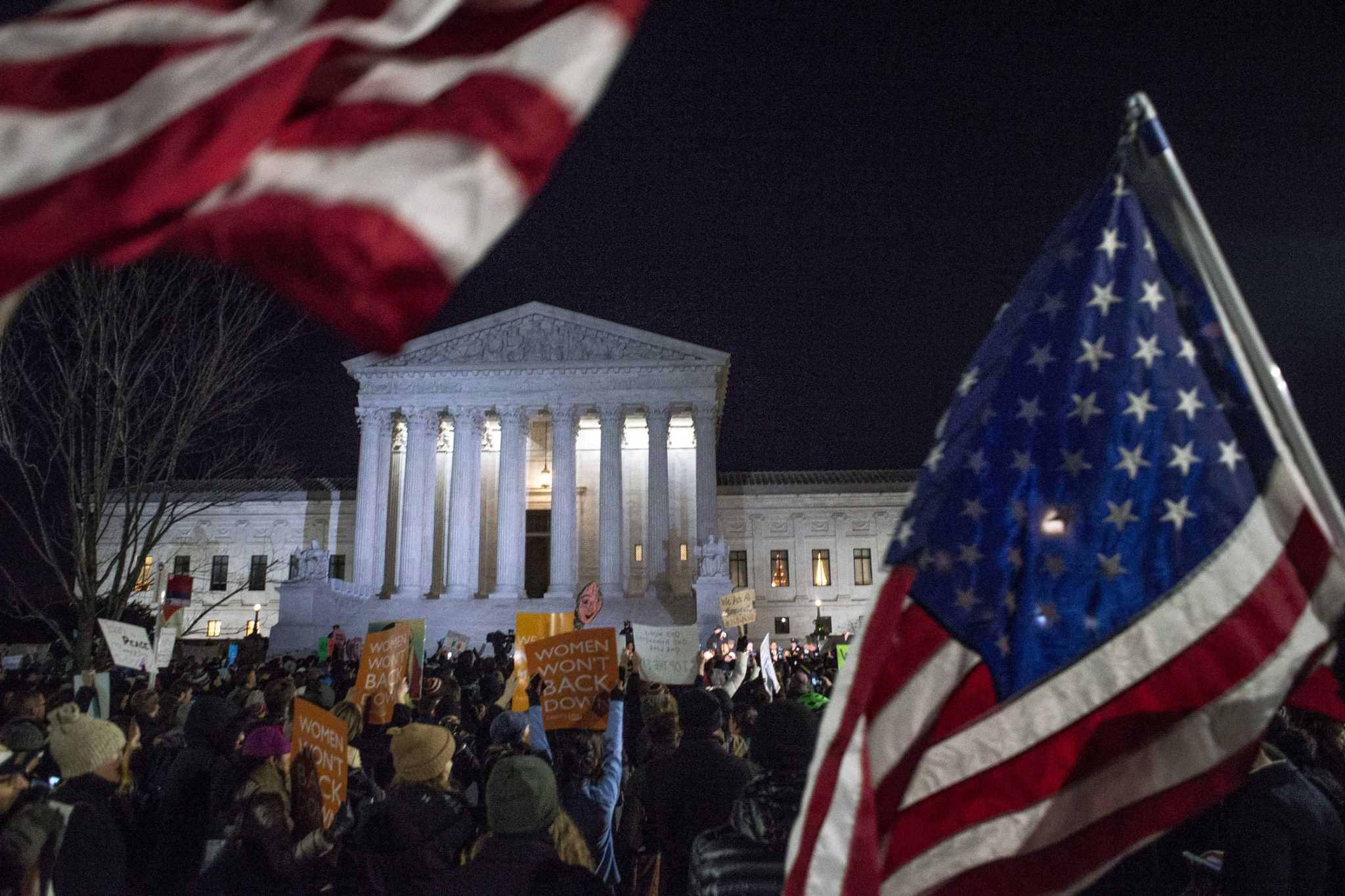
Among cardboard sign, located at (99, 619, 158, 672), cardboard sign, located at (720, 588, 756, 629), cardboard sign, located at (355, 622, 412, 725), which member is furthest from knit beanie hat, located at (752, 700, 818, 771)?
cardboard sign, located at (720, 588, 756, 629)

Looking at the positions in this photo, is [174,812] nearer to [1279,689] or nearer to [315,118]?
[315,118]

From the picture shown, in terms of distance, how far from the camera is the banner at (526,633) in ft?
34.4

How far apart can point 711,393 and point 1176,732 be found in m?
41.7

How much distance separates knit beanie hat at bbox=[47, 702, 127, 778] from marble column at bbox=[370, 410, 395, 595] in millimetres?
38374

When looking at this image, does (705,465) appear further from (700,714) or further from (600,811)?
(700,714)

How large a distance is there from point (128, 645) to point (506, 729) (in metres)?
8.25

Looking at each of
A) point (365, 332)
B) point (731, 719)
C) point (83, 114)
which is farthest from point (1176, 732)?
point (731, 719)

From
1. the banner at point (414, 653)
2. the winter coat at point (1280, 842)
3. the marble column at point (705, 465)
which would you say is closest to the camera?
the winter coat at point (1280, 842)

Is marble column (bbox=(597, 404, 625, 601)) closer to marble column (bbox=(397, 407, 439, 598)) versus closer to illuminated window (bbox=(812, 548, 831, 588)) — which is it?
marble column (bbox=(397, 407, 439, 598))

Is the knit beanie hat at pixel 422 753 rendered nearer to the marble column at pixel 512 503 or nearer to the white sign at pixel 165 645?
the white sign at pixel 165 645

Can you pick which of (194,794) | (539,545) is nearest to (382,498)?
(539,545)

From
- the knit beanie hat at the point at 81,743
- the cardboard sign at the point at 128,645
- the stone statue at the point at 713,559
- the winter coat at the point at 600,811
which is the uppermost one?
the stone statue at the point at 713,559

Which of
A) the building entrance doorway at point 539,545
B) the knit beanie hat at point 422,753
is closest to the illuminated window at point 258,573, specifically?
the building entrance doorway at point 539,545

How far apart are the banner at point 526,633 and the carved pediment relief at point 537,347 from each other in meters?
29.1
